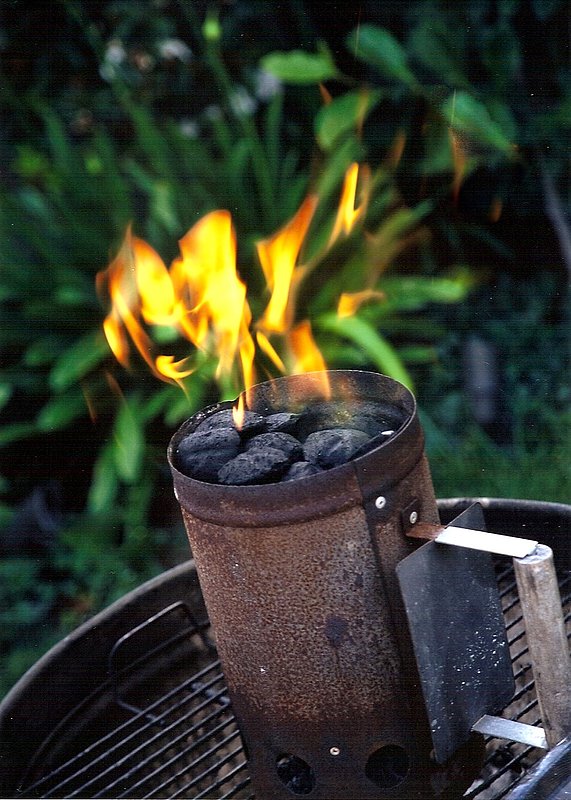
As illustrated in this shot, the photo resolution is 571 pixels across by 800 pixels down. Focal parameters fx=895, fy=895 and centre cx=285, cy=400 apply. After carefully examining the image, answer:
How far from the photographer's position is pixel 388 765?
4.81 ft

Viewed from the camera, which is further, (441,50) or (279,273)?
(441,50)

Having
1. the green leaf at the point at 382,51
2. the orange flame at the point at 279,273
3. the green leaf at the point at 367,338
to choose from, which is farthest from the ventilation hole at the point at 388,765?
the green leaf at the point at 382,51

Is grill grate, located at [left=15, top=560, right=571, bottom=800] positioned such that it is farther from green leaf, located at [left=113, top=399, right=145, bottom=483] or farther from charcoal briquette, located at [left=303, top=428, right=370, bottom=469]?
green leaf, located at [left=113, top=399, right=145, bottom=483]

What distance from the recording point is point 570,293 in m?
4.03

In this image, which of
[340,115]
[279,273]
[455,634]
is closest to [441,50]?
[340,115]

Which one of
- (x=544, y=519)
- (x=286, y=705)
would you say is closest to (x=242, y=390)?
(x=286, y=705)

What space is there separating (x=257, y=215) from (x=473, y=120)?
0.92 metres

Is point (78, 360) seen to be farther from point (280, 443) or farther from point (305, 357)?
point (280, 443)

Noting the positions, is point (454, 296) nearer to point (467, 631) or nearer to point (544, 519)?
point (544, 519)

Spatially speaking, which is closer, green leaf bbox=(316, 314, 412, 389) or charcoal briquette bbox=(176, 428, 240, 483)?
charcoal briquette bbox=(176, 428, 240, 483)

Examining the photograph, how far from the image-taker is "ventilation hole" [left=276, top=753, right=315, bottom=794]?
150 cm

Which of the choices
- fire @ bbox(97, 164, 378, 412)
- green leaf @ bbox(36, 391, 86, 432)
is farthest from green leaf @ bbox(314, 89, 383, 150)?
fire @ bbox(97, 164, 378, 412)

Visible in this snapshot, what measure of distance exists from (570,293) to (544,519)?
2.31m

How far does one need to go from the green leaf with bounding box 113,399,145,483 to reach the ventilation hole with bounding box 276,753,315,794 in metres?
1.72
